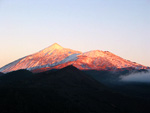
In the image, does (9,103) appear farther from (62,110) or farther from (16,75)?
(16,75)

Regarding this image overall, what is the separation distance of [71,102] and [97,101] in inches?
462

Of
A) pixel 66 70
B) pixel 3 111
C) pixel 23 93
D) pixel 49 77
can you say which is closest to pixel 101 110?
pixel 23 93

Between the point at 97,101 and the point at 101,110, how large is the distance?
8.37 meters

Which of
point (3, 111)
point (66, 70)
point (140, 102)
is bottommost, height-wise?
point (3, 111)

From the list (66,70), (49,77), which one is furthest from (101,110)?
(66,70)

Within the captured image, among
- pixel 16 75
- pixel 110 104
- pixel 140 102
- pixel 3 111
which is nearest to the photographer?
pixel 3 111

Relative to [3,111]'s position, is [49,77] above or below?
above

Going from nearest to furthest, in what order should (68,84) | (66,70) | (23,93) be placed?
(23,93) < (68,84) < (66,70)

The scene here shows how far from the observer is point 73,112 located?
187 feet

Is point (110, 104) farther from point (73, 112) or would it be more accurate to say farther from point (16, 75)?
point (16, 75)

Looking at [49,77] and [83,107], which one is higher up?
[49,77]

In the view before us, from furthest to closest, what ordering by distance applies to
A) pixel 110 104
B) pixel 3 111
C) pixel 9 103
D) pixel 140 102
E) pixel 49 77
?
pixel 49 77, pixel 140 102, pixel 110 104, pixel 9 103, pixel 3 111

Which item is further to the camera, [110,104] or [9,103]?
[110,104]

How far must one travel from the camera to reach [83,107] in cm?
6225
